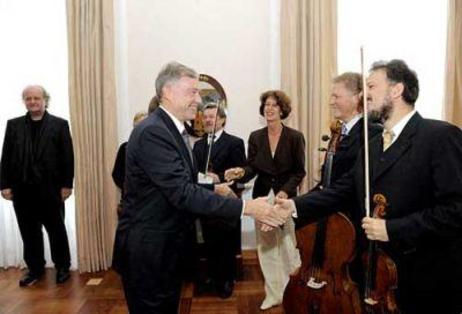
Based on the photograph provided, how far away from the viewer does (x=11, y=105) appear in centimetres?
435

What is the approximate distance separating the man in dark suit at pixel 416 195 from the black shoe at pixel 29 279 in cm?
322

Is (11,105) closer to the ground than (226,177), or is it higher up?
higher up

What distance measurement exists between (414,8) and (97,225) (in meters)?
3.59

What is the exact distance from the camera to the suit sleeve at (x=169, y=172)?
202 cm

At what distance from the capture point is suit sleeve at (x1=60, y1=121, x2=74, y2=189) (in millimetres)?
4141

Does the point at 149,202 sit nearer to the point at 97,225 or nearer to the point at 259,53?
the point at 97,225

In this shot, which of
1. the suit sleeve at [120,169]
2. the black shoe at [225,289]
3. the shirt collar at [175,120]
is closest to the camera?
the shirt collar at [175,120]

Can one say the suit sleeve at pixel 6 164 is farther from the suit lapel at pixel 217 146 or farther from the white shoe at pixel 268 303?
the white shoe at pixel 268 303

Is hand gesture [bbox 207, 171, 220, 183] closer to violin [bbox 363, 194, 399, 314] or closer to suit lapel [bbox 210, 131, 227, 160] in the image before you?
suit lapel [bbox 210, 131, 227, 160]

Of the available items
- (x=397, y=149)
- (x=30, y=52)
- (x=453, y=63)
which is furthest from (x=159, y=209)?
(x=453, y=63)

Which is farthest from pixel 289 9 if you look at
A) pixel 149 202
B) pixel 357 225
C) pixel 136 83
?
pixel 149 202

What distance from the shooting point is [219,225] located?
3.79 meters

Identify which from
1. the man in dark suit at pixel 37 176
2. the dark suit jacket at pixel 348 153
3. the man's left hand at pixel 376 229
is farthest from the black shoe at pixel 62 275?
the man's left hand at pixel 376 229

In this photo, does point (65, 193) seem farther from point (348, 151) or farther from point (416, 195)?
point (416, 195)
